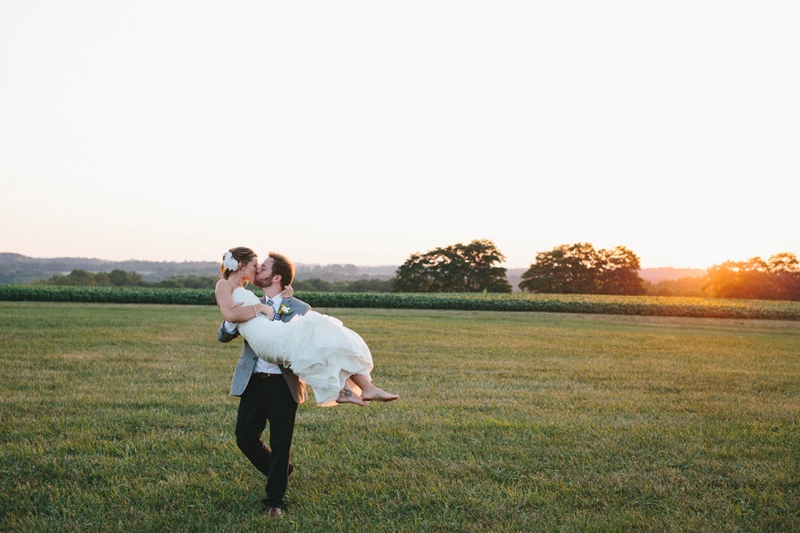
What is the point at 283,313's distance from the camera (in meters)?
4.15

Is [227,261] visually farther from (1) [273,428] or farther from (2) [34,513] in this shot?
(2) [34,513]

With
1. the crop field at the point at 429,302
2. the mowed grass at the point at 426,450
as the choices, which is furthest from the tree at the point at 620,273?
the mowed grass at the point at 426,450

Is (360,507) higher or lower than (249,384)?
lower

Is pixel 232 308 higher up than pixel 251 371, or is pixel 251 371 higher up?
pixel 232 308

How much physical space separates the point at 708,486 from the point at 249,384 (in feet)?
12.9

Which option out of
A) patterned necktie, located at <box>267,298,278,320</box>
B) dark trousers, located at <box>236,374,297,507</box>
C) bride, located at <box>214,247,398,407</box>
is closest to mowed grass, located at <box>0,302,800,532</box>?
dark trousers, located at <box>236,374,297,507</box>

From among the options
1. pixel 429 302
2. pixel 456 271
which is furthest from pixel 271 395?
pixel 456 271

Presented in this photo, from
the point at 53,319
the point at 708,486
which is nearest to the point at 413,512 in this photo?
the point at 708,486

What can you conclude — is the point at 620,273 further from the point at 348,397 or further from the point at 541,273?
the point at 348,397

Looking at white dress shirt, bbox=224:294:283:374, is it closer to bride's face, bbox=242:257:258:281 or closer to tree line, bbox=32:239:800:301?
bride's face, bbox=242:257:258:281

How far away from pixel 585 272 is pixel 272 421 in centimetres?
6365

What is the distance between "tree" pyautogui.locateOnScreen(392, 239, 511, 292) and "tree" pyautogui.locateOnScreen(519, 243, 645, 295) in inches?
212

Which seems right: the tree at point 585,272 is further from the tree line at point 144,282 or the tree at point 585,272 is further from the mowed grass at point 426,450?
the mowed grass at point 426,450

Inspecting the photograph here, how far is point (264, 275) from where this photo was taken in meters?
4.16
